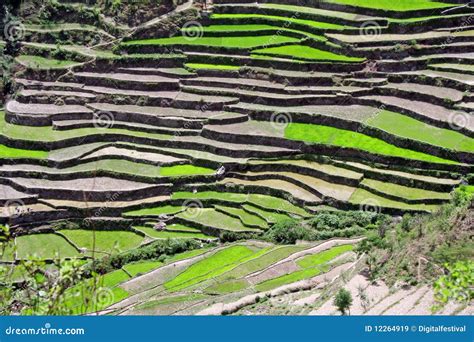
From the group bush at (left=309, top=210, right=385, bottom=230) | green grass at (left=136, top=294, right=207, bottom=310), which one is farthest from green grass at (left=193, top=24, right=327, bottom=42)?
green grass at (left=136, top=294, right=207, bottom=310)

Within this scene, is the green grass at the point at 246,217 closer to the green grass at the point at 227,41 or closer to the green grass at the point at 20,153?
the green grass at the point at 20,153

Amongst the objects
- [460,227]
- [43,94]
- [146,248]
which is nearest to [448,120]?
[460,227]

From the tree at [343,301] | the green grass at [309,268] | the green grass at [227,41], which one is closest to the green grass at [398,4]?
the green grass at [227,41]

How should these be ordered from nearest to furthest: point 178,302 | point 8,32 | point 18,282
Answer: point 178,302
point 18,282
point 8,32

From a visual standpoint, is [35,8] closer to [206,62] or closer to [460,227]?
[206,62]

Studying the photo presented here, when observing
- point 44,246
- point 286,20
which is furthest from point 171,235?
point 286,20

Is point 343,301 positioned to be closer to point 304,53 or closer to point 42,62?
point 304,53
